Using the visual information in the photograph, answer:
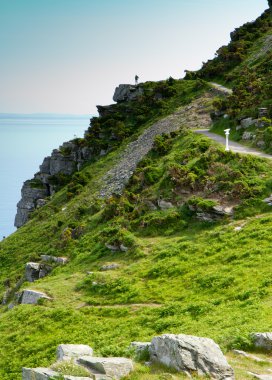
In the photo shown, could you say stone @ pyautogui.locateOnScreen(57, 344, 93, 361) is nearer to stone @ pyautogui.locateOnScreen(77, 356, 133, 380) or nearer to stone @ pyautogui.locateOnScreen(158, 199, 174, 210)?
stone @ pyautogui.locateOnScreen(77, 356, 133, 380)

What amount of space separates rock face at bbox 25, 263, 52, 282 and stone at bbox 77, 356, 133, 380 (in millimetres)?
22140

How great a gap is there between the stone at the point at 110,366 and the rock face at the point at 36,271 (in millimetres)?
22140

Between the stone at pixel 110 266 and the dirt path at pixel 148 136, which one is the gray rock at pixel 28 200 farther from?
the stone at pixel 110 266

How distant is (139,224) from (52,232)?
15427 millimetres

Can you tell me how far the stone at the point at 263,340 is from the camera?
13.6 meters

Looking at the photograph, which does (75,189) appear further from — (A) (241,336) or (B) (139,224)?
(A) (241,336)

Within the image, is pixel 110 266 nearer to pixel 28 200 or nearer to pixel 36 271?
pixel 36 271

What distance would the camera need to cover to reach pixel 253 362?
12930 mm

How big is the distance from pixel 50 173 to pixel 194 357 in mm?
60870

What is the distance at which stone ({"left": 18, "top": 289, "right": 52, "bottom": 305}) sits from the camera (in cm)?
2633

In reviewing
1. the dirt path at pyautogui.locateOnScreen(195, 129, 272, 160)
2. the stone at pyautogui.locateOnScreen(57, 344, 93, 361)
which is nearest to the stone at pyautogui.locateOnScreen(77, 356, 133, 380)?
the stone at pyautogui.locateOnScreen(57, 344, 93, 361)

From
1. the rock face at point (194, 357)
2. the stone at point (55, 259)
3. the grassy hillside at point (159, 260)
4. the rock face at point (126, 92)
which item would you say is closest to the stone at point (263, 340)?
the grassy hillside at point (159, 260)

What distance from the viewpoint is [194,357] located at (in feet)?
38.2

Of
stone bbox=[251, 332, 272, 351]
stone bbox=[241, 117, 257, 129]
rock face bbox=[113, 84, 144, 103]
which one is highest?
rock face bbox=[113, 84, 144, 103]
